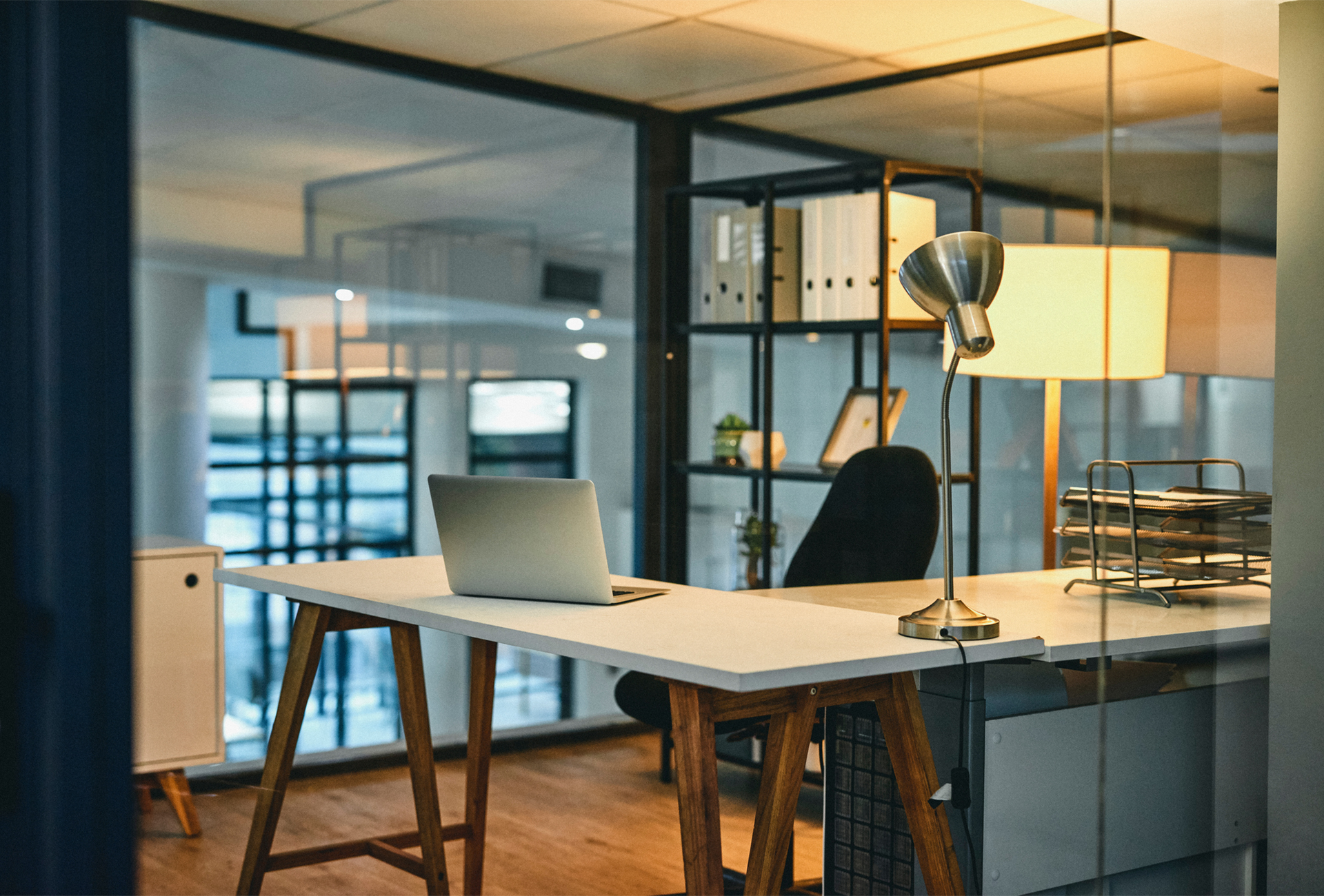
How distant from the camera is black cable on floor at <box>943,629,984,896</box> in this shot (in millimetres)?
2010

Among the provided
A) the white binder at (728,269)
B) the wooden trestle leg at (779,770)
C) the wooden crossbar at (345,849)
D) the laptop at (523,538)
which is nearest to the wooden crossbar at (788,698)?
the wooden trestle leg at (779,770)

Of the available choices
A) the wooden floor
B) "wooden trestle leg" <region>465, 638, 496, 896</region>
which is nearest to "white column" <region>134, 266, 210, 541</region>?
the wooden floor

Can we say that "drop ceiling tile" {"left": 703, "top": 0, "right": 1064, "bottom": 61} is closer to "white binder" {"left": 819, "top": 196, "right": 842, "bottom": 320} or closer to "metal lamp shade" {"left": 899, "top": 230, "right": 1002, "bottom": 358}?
"white binder" {"left": 819, "top": 196, "right": 842, "bottom": 320}

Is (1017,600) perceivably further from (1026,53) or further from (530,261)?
(530,261)

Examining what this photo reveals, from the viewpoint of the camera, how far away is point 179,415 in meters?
3.39

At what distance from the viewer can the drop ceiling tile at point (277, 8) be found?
347 cm

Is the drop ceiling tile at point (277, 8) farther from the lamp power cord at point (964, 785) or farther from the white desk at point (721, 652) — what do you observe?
the lamp power cord at point (964, 785)

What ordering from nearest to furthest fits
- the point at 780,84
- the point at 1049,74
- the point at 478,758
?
the point at 478,758 → the point at 1049,74 → the point at 780,84

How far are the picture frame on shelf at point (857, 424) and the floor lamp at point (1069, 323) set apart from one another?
0.65 metres

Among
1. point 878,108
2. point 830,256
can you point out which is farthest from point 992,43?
point 830,256

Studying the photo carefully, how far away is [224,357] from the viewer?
3510 millimetres

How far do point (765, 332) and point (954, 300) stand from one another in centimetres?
189

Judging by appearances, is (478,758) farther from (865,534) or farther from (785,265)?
(785,265)

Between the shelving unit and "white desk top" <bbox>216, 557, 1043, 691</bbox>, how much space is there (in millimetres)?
1222
